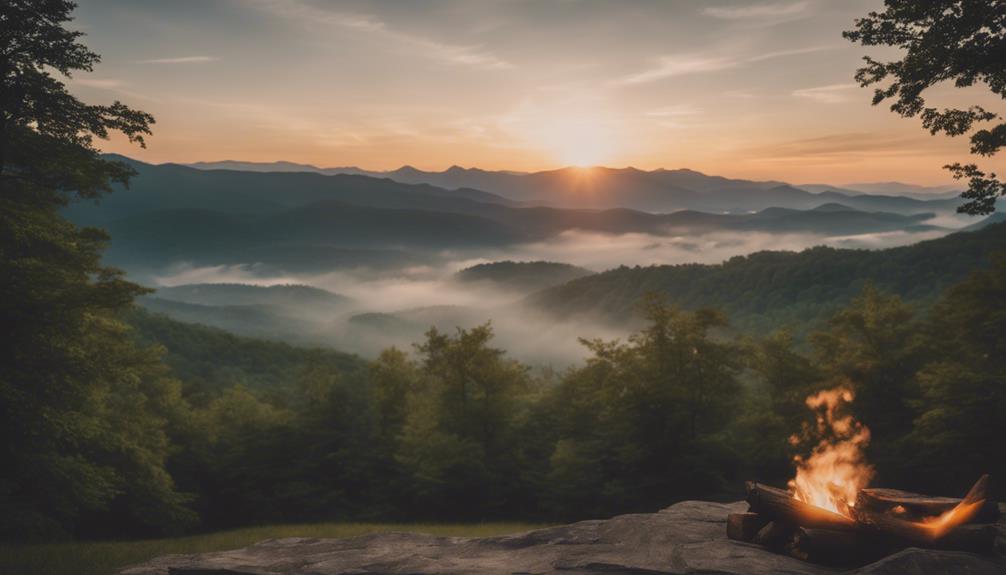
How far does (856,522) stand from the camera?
35.8 ft

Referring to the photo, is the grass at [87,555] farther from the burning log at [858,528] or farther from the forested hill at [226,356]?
the forested hill at [226,356]

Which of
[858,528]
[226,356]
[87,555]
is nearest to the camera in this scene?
[858,528]

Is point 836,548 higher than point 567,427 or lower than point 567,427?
higher

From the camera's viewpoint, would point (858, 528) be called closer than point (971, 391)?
Yes

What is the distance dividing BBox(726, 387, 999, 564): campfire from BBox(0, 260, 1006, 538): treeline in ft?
75.7

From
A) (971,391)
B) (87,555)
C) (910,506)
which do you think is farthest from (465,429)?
(910,506)

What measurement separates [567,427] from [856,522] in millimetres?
38212

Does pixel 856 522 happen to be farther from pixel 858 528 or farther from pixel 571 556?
pixel 571 556

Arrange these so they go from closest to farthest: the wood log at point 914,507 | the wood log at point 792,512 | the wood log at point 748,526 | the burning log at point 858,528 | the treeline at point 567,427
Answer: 1. the burning log at point 858,528
2. the wood log at point 792,512
3. the wood log at point 914,507
4. the wood log at point 748,526
5. the treeline at point 567,427

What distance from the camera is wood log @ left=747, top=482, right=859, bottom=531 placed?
428 inches

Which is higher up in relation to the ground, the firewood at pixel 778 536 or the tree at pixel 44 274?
the tree at pixel 44 274

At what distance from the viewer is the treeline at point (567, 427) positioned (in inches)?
1273

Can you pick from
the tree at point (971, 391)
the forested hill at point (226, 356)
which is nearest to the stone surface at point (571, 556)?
the tree at point (971, 391)

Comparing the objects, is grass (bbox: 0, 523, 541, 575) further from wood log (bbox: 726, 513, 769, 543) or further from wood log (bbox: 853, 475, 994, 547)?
wood log (bbox: 853, 475, 994, 547)
